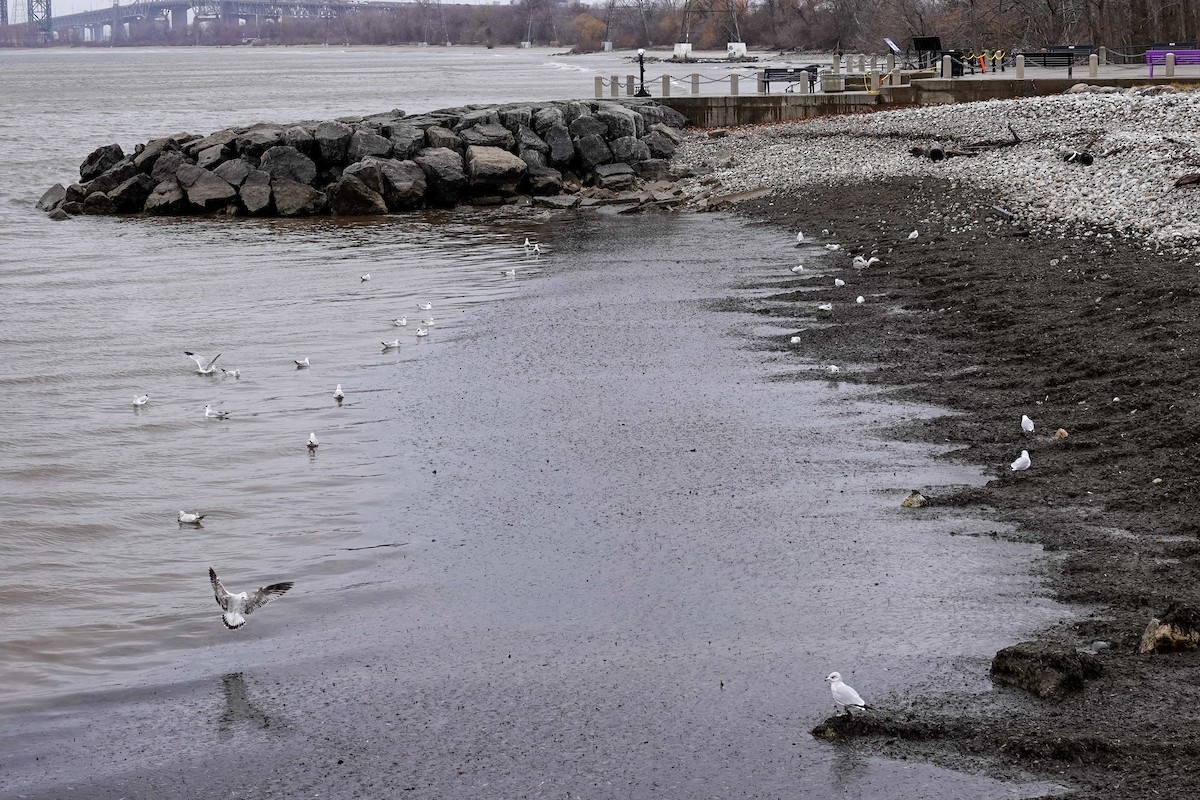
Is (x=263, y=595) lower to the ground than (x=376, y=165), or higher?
lower

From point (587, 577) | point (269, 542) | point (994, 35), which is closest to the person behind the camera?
point (587, 577)

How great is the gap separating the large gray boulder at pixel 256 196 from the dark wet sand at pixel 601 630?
18.9 meters

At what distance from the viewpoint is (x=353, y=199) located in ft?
91.7

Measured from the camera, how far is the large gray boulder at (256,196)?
28.7 meters

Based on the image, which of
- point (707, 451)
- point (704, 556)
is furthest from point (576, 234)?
point (704, 556)

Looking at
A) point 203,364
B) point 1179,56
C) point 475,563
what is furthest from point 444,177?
point 475,563

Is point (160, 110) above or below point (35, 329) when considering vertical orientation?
above

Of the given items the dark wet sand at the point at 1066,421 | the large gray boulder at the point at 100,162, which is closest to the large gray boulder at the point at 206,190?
the large gray boulder at the point at 100,162

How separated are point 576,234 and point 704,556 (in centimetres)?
1637

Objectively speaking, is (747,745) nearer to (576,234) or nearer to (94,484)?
(94,484)

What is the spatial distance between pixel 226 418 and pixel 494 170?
58.9ft

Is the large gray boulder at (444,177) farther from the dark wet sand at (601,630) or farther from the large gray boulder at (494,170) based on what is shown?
the dark wet sand at (601,630)

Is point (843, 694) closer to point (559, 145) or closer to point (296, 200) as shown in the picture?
point (296, 200)

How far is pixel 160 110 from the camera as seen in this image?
227ft
